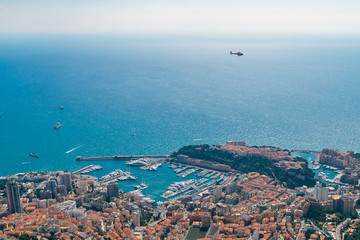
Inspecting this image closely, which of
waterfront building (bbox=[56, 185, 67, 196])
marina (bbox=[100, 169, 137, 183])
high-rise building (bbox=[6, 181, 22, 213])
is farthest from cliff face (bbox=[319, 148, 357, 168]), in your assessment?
high-rise building (bbox=[6, 181, 22, 213])

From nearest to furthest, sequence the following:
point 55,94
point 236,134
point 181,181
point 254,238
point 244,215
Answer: point 254,238
point 244,215
point 181,181
point 236,134
point 55,94

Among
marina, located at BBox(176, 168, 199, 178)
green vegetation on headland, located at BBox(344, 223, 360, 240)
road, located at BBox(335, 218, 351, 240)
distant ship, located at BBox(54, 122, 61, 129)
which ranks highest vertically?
distant ship, located at BBox(54, 122, 61, 129)

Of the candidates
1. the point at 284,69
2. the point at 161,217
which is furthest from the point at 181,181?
the point at 284,69

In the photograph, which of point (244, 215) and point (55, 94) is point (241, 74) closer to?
point (55, 94)

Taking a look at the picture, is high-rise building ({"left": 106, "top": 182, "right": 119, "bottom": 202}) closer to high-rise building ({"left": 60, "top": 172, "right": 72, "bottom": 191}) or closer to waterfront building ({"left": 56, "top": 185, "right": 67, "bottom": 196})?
waterfront building ({"left": 56, "top": 185, "right": 67, "bottom": 196})

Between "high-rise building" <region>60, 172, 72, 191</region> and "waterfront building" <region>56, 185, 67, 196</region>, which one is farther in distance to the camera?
"high-rise building" <region>60, 172, 72, 191</region>

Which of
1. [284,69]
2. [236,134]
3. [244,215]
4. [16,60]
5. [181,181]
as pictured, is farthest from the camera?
[16,60]
